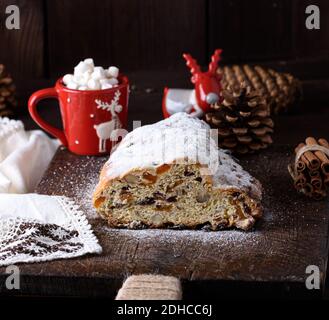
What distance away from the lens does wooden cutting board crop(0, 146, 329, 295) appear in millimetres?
1407

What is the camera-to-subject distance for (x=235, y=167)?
1655 millimetres

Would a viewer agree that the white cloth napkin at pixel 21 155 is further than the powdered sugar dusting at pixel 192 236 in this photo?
Yes

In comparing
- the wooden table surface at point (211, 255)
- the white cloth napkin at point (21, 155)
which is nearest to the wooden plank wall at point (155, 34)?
the white cloth napkin at point (21, 155)

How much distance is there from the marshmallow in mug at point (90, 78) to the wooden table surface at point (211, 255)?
229 mm

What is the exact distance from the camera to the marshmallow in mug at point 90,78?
1896mm

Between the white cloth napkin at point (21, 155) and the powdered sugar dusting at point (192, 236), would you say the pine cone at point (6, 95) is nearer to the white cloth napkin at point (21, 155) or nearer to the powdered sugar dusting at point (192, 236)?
the white cloth napkin at point (21, 155)

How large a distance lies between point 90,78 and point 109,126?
12 centimetres

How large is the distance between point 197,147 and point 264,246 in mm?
231

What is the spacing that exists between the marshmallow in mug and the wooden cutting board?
293mm

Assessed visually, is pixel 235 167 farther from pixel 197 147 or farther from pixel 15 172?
pixel 15 172

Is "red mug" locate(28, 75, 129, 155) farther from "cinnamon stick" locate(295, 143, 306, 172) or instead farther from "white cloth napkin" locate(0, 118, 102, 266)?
"cinnamon stick" locate(295, 143, 306, 172)

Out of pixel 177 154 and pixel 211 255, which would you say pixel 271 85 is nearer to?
pixel 177 154

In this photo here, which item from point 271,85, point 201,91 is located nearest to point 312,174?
point 201,91
